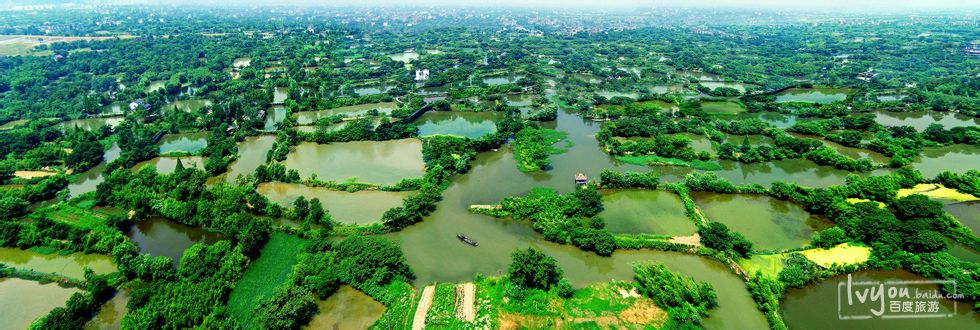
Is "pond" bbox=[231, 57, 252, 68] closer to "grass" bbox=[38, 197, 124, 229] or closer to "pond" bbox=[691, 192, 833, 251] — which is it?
"grass" bbox=[38, 197, 124, 229]

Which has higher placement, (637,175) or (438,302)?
(637,175)

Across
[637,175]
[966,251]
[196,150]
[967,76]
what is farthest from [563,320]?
[967,76]

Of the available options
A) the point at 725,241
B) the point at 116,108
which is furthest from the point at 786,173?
the point at 116,108

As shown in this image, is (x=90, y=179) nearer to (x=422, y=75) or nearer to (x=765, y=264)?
(x=422, y=75)

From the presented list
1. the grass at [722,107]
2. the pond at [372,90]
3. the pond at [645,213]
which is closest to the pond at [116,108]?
the pond at [372,90]

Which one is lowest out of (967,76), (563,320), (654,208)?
(563,320)

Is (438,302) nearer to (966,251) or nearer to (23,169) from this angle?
(966,251)
